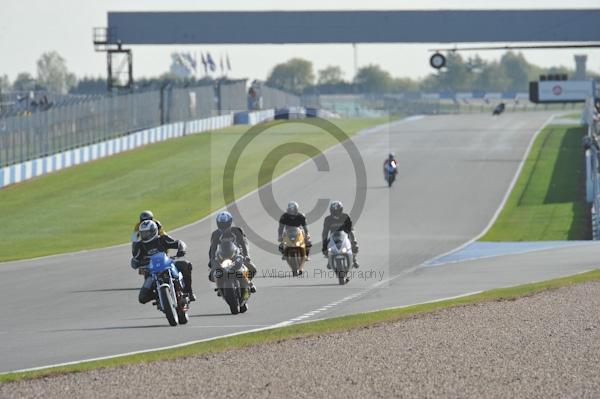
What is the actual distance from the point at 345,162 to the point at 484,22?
991 inches

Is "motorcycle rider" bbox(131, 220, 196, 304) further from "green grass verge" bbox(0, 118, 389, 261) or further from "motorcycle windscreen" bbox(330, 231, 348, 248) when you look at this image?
"green grass verge" bbox(0, 118, 389, 261)

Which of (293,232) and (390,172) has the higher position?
(293,232)

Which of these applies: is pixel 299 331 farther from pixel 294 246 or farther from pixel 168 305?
pixel 294 246

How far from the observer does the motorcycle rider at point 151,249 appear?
17.2m

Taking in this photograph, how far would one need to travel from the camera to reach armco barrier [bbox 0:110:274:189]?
2015 inches

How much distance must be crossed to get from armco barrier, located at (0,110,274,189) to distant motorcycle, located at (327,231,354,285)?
Result: 28095 mm

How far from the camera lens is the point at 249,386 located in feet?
40.9

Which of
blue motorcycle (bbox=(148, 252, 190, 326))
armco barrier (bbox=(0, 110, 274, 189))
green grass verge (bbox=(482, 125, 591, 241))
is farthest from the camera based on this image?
armco barrier (bbox=(0, 110, 274, 189))

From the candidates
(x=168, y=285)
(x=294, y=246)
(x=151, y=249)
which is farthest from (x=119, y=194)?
(x=168, y=285)

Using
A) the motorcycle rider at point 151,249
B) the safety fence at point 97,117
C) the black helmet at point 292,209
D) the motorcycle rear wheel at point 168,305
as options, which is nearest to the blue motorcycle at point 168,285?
the motorcycle rear wheel at point 168,305

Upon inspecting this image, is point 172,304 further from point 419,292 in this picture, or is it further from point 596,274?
point 596,274

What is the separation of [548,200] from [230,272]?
30.3m

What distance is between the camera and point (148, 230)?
17.2 meters

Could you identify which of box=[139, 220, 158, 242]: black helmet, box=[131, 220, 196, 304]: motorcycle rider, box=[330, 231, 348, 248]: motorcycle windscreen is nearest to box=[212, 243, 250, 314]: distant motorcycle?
box=[131, 220, 196, 304]: motorcycle rider
